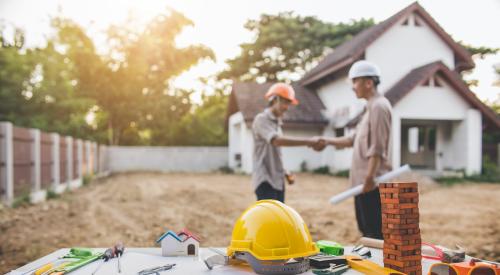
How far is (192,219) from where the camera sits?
8359 mm

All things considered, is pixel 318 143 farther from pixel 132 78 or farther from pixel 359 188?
pixel 132 78

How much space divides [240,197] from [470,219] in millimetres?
5677

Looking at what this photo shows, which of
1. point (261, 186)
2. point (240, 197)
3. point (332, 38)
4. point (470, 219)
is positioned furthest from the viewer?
point (332, 38)

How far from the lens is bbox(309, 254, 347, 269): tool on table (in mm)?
1899

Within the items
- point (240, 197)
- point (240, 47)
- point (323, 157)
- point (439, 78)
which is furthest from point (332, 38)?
point (240, 197)

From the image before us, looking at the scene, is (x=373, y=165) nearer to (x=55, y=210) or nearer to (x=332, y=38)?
(x=55, y=210)

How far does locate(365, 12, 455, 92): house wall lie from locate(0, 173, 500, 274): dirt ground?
5557mm

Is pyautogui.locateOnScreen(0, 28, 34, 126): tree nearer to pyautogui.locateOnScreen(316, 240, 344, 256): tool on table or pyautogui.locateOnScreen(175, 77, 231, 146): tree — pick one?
pyautogui.locateOnScreen(175, 77, 231, 146): tree

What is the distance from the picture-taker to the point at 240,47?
90.7 feet

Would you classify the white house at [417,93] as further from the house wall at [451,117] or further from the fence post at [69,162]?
the fence post at [69,162]

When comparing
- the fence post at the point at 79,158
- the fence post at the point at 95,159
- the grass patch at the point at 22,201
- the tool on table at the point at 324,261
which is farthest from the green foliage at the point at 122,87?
the tool on table at the point at 324,261

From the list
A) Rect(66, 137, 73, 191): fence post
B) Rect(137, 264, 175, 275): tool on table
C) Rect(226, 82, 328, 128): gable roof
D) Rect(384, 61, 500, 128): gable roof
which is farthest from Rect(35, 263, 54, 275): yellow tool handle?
Rect(226, 82, 328, 128): gable roof

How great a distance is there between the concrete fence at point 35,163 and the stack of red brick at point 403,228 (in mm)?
9078

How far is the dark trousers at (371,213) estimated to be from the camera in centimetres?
334
